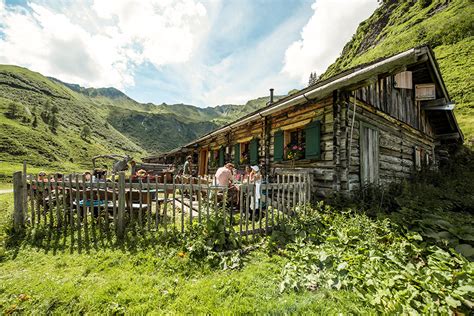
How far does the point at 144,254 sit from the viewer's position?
3.81m

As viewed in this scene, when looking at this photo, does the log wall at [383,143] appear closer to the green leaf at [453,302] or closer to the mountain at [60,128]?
the green leaf at [453,302]

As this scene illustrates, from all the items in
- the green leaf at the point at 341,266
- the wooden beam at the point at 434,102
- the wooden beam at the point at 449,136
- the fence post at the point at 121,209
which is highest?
the wooden beam at the point at 434,102

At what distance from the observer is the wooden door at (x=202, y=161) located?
16.2m

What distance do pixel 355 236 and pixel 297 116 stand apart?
4.78 meters

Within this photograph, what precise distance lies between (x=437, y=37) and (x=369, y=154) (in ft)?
116

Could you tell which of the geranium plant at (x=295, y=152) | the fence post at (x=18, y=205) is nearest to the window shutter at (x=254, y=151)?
the geranium plant at (x=295, y=152)

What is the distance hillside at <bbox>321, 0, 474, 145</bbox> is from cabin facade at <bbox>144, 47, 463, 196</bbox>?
904cm

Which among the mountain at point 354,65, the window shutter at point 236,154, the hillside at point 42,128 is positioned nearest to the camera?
the window shutter at point 236,154

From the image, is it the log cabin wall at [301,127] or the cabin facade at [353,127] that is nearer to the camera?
the cabin facade at [353,127]

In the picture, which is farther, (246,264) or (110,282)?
(246,264)

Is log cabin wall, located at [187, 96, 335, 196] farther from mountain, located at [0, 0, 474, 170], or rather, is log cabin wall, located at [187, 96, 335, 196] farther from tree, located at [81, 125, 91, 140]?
tree, located at [81, 125, 91, 140]

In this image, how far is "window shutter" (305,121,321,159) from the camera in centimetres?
664

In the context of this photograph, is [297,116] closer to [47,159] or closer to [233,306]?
[233,306]

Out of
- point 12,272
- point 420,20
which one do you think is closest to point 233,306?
point 12,272
